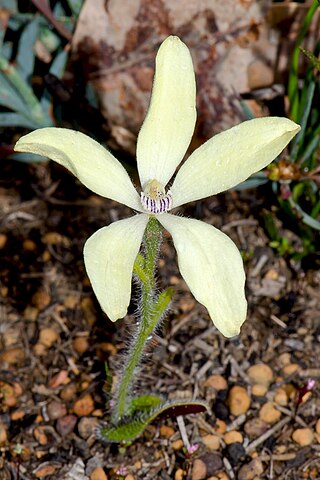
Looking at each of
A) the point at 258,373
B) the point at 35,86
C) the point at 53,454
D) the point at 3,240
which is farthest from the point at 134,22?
the point at 53,454

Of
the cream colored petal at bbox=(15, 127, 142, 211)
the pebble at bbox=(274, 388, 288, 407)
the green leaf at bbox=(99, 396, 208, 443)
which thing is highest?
the cream colored petal at bbox=(15, 127, 142, 211)

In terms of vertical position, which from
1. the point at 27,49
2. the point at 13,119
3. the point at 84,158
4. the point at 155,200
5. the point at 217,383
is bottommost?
the point at 217,383

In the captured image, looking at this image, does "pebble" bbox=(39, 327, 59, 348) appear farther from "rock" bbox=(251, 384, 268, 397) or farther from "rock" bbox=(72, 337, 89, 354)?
"rock" bbox=(251, 384, 268, 397)

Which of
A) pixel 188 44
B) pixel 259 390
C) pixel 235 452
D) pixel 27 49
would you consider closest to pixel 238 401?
pixel 259 390

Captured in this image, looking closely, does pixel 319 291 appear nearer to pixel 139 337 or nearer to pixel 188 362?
pixel 188 362

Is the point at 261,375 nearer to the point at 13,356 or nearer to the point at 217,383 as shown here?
the point at 217,383

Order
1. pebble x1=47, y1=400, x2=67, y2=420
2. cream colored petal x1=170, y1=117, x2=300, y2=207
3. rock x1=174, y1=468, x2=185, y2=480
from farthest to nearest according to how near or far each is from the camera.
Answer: pebble x1=47, y1=400, x2=67, y2=420
rock x1=174, y1=468, x2=185, y2=480
cream colored petal x1=170, y1=117, x2=300, y2=207

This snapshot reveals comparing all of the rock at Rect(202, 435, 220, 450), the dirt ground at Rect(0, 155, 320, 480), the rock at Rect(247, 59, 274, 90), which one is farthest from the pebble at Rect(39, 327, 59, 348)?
the rock at Rect(247, 59, 274, 90)
